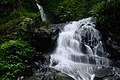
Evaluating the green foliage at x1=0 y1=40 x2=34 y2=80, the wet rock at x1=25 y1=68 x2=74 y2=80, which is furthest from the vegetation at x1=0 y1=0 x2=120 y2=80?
the wet rock at x1=25 y1=68 x2=74 y2=80

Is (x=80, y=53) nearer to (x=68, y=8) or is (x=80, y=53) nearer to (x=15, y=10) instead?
(x=15, y=10)

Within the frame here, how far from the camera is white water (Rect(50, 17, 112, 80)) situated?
778cm

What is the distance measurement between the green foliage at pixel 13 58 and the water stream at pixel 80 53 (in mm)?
1178

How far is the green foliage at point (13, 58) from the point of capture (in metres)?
7.09

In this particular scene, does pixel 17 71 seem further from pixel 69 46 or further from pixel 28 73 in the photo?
pixel 69 46

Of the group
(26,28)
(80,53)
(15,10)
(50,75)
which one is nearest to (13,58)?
(50,75)

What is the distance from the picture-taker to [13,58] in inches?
307

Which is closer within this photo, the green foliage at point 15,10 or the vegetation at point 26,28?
the vegetation at point 26,28

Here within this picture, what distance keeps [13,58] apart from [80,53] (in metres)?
3.06

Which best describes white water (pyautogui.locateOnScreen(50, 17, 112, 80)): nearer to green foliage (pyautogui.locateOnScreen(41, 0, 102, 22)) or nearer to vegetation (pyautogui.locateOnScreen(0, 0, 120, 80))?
vegetation (pyautogui.locateOnScreen(0, 0, 120, 80))

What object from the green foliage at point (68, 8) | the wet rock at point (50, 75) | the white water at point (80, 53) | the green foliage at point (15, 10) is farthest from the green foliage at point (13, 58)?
the green foliage at point (68, 8)

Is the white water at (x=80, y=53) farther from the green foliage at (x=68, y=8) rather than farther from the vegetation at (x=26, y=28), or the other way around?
the green foliage at (x=68, y=8)

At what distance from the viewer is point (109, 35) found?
977 centimetres

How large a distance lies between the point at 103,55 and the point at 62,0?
7.80 metres
